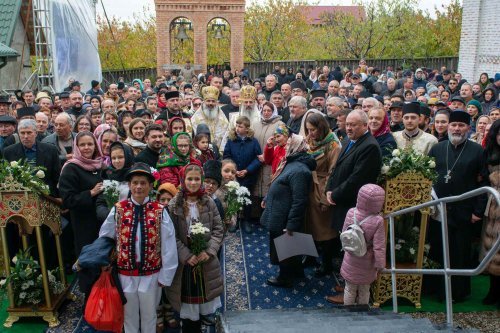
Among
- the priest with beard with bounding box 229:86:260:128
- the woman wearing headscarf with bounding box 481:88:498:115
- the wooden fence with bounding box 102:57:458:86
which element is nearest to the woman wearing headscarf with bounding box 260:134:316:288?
the priest with beard with bounding box 229:86:260:128

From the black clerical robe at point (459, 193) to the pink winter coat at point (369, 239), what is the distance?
1357mm

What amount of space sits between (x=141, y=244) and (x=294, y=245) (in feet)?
6.14

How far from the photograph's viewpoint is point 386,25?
95.0ft

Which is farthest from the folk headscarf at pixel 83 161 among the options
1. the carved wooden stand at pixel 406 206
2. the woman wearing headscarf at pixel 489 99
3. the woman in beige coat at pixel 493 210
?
the woman wearing headscarf at pixel 489 99

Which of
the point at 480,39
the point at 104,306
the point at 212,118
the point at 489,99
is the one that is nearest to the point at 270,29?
the point at 480,39

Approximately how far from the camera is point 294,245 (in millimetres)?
5258

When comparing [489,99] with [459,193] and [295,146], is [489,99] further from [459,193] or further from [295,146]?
[295,146]

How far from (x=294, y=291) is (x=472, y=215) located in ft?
7.57

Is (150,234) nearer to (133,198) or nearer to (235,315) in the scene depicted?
(133,198)

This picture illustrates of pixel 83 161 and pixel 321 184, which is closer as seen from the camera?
pixel 83 161

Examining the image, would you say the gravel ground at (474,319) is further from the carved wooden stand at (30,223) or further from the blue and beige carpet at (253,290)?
the carved wooden stand at (30,223)

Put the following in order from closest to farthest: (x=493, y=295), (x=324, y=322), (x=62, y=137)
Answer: (x=324, y=322), (x=493, y=295), (x=62, y=137)

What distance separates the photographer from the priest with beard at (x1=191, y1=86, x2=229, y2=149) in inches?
324

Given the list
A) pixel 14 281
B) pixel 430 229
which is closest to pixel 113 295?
pixel 14 281
